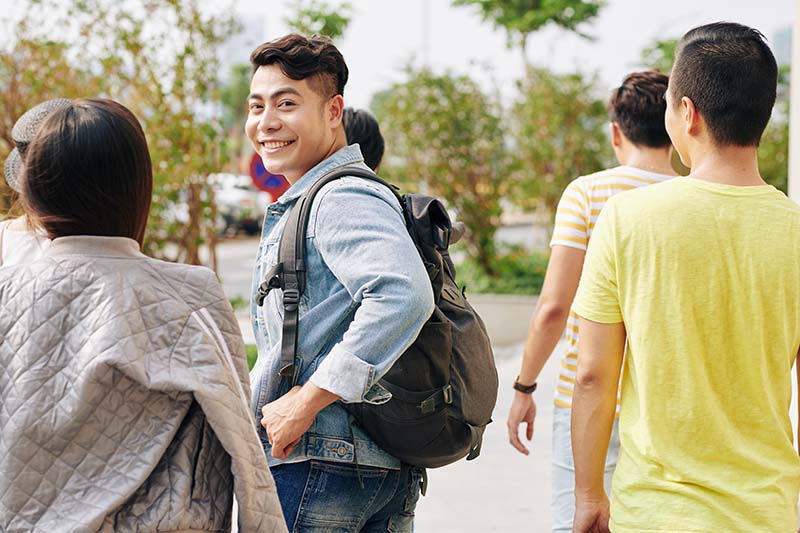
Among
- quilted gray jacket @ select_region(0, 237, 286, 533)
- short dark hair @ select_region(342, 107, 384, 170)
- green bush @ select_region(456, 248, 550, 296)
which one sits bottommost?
green bush @ select_region(456, 248, 550, 296)

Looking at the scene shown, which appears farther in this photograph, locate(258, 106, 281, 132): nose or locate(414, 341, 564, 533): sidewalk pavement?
locate(414, 341, 564, 533): sidewalk pavement

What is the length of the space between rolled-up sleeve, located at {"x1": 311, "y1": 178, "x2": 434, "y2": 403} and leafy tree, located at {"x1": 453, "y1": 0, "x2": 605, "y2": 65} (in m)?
14.8

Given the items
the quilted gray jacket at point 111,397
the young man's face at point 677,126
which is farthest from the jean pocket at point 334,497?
the young man's face at point 677,126

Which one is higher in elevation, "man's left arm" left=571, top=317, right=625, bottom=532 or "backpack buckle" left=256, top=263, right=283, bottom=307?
"backpack buckle" left=256, top=263, right=283, bottom=307

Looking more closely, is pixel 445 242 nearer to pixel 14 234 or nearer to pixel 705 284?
pixel 705 284

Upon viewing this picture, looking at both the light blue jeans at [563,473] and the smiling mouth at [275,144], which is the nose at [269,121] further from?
the light blue jeans at [563,473]

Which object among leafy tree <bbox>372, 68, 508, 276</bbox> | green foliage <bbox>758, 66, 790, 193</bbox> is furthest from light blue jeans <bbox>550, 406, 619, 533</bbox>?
green foliage <bbox>758, 66, 790, 193</bbox>

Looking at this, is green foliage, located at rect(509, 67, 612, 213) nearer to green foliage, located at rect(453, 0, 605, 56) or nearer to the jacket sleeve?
green foliage, located at rect(453, 0, 605, 56)

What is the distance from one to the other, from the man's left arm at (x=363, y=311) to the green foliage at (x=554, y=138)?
10409 millimetres

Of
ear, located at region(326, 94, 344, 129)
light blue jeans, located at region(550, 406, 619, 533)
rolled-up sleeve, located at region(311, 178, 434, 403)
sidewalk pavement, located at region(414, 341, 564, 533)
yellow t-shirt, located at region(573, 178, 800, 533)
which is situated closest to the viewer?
yellow t-shirt, located at region(573, 178, 800, 533)

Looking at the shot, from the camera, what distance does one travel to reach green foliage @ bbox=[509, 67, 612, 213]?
1263 cm

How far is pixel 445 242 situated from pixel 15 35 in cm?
648

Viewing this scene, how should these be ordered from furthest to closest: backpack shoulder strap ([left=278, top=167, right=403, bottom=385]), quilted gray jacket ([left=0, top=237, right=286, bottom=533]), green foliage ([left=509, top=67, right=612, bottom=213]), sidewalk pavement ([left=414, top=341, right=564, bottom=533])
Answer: green foliage ([left=509, top=67, right=612, bottom=213]), sidewalk pavement ([left=414, top=341, right=564, bottom=533]), backpack shoulder strap ([left=278, top=167, right=403, bottom=385]), quilted gray jacket ([left=0, top=237, right=286, bottom=533])

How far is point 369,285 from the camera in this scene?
2.11 meters
